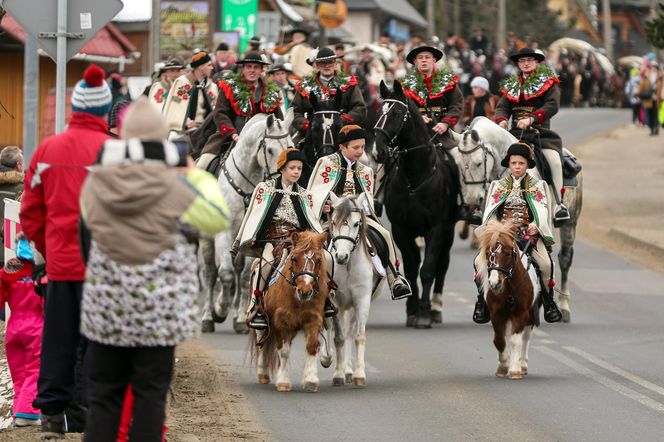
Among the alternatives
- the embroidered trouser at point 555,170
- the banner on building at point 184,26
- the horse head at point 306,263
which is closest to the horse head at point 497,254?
the horse head at point 306,263

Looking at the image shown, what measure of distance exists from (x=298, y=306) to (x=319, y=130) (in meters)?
4.26

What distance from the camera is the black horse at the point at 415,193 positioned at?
1741 cm

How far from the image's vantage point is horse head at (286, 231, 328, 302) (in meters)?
12.7

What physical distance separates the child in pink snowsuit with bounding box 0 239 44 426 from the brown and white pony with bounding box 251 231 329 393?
240 centimetres

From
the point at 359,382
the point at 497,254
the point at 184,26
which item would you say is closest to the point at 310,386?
the point at 359,382

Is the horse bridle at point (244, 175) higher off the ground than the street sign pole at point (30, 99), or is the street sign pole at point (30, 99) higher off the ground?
the street sign pole at point (30, 99)

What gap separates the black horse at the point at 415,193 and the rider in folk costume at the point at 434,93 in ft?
1.15

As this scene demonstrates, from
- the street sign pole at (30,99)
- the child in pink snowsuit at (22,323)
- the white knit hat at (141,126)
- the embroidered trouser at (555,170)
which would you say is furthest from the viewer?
the embroidered trouser at (555,170)

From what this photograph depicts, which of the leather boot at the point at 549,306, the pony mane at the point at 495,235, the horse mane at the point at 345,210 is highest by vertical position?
the horse mane at the point at 345,210

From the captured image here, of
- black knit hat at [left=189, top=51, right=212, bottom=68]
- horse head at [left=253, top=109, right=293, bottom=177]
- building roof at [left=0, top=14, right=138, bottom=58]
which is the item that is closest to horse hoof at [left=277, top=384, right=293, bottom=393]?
horse head at [left=253, top=109, right=293, bottom=177]

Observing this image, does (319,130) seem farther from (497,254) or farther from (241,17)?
(241,17)

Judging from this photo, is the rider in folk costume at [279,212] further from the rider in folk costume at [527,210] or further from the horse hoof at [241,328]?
the horse hoof at [241,328]

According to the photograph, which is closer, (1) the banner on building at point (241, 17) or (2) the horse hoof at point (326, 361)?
(2) the horse hoof at point (326, 361)

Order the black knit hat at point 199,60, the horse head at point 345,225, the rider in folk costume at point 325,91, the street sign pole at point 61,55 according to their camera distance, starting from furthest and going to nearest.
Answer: the black knit hat at point 199,60
the rider in folk costume at point 325,91
the horse head at point 345,225
the street sign pole at point 61,55
